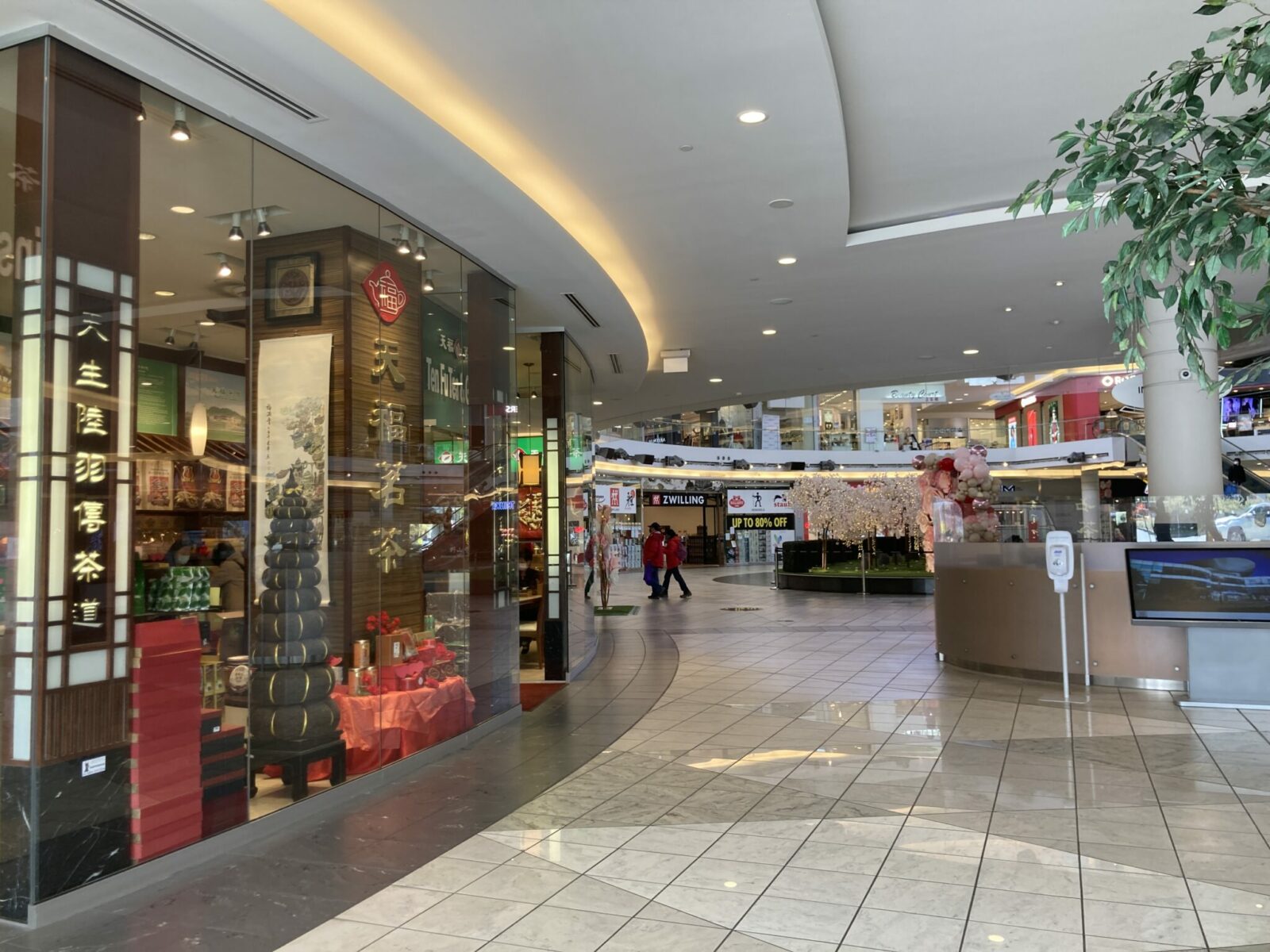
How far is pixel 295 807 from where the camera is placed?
174 inches

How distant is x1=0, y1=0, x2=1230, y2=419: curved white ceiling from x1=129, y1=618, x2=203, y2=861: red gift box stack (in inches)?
88.4

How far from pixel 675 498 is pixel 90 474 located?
29939 mm

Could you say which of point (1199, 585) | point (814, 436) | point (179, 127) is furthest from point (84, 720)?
point (814, 436)

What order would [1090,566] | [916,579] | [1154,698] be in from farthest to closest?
[916,579]
[1090,566]
[1154,698]

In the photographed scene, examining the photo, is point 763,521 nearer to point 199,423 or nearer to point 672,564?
point 672,564

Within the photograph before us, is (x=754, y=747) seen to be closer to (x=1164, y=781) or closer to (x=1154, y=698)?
(x=1164, y=781)

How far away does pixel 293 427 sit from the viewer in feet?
14.9

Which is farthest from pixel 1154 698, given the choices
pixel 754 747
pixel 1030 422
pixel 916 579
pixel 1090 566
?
pixel 1030 422

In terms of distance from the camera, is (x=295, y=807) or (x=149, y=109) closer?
(x=149, y=109)

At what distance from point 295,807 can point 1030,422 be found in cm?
2577

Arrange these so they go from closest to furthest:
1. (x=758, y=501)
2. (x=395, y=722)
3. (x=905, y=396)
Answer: (x=395, y=722), (x=758, y=501), (x=905, y=396)

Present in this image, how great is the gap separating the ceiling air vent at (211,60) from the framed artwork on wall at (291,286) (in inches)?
26.8

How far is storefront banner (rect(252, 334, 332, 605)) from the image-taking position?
430cm

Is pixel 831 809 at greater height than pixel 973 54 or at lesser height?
lesser
